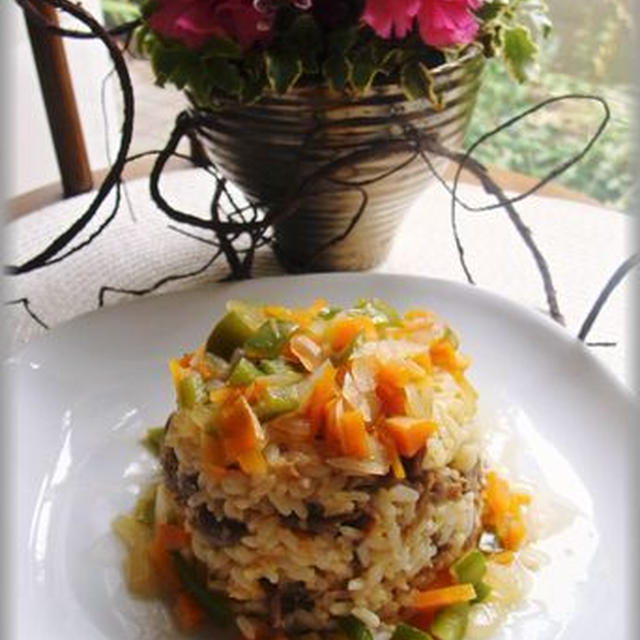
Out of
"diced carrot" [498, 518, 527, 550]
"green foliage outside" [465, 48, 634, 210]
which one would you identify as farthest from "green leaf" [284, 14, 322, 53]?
"green foliage outside" [465, 48, 634, 210]

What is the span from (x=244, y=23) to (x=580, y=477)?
746mm

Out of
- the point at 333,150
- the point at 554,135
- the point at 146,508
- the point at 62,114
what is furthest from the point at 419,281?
the point at 554,135

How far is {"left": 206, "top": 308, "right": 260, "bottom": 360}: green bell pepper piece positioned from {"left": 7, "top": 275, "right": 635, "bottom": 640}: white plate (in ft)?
0.69

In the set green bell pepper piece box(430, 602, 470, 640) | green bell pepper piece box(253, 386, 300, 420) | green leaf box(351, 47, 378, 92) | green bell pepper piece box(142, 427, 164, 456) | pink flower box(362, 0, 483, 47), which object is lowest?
green bell pepper piece box(430, 602, 470, 640)

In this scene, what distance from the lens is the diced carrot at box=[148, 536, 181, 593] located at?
49.0 inches

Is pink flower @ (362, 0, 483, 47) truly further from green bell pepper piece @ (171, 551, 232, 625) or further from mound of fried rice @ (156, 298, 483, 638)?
green bell pepper piece @ (171, 551, 232, 625)

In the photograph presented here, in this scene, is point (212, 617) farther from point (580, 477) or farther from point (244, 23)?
point (244, 23)

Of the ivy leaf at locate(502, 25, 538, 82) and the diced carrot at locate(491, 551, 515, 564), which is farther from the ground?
the ivy leaf at locate(502, 25, 538, 82)

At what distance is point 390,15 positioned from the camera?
1431mm

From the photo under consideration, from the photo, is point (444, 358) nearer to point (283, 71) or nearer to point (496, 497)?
point (496, 497)

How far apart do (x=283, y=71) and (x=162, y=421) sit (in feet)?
1.65

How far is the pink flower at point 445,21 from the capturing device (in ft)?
4.80

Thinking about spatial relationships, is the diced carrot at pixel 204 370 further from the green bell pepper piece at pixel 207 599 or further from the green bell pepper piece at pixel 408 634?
the green bell pepper piece at pixel 408 634

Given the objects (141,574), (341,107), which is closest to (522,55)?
(341,107)
